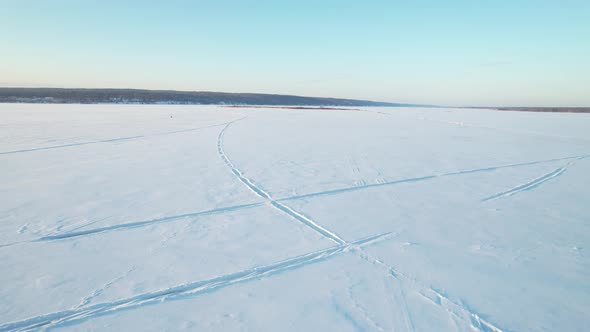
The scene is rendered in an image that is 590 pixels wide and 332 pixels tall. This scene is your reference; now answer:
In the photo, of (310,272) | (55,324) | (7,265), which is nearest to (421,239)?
(310,272)

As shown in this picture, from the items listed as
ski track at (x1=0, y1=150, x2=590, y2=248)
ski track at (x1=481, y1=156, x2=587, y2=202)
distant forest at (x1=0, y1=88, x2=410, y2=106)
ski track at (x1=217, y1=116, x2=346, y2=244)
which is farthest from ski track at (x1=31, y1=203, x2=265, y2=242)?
distant forest at (x1=0, y1=88, x2=410, y2=106)

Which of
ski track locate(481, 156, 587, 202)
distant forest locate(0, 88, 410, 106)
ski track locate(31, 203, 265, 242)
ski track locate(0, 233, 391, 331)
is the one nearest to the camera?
ski track locate(0, 233, 391, 331)

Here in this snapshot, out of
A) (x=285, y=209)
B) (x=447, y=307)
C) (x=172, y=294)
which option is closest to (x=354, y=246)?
(x=447, y=307)

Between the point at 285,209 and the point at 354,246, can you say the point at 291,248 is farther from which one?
the point at 285,209

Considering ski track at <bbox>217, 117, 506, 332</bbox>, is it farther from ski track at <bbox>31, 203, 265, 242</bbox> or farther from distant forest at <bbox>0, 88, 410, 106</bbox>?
distant forest at <bbox>0, 88, 410, 106</bbox>

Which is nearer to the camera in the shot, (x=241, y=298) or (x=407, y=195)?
(x=241, y=298)

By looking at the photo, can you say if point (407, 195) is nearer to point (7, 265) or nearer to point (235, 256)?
point (235, 256)

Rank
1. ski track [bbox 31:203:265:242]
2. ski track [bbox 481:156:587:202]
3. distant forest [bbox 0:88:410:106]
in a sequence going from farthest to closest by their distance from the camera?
1. distant forest [bbox 0:88:410:106]
2. ski track [bbox 481:156:587:202]
3. ski track [bbox 31:203:265:242]
